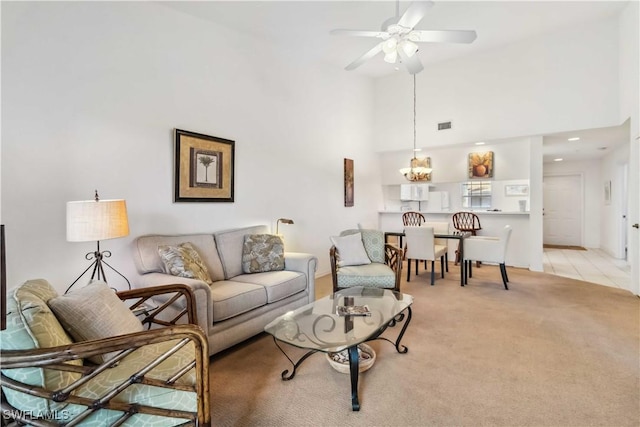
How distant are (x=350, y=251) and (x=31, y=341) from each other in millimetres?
2933

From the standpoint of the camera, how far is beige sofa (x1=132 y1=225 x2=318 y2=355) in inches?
96.0

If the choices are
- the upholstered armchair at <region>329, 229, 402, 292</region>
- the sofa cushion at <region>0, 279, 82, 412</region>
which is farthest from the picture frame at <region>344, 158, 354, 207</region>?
the sofa cushion at <region>0, 279, 82, 412</region>

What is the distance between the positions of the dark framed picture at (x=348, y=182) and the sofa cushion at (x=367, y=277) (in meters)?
2.59

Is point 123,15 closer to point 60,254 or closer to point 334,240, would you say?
point 60,254

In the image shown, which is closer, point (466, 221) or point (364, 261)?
point (364, 261)

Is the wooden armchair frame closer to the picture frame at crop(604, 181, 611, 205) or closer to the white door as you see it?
the picture frame at crop(604, 181, 611, 205)

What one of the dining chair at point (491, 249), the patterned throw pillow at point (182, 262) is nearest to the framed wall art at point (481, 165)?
the dining chair at point (491, 249)

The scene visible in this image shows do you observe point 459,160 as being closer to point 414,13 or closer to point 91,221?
point 414,13

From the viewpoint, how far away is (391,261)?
151 inches

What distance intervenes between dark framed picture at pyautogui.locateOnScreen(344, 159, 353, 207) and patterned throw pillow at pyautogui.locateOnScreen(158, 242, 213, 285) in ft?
11.6

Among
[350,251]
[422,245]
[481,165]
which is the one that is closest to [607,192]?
[481,165]

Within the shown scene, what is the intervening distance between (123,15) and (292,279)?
2.86 meters

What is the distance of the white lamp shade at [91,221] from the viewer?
7.27 feet

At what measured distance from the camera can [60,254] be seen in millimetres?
2564
